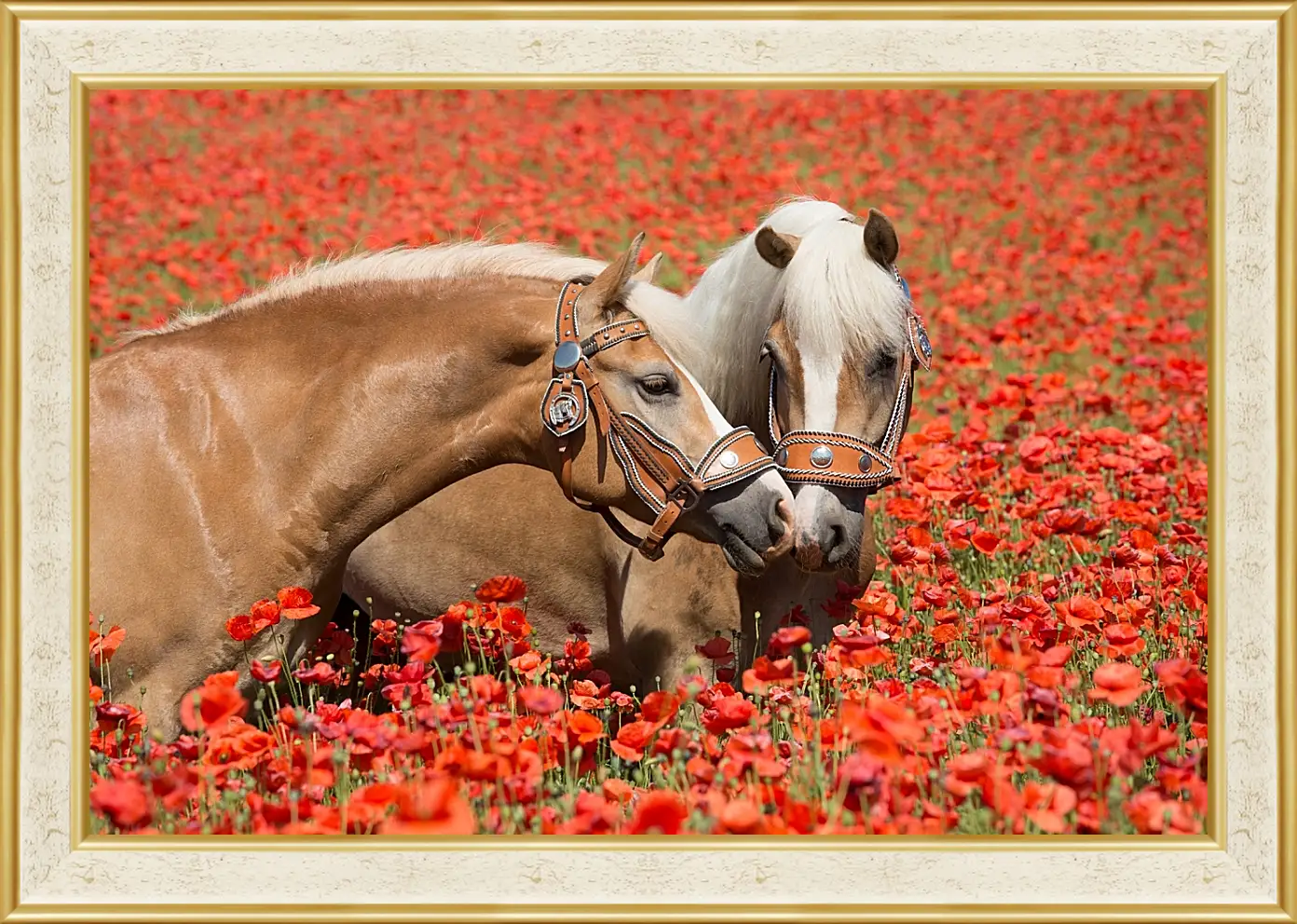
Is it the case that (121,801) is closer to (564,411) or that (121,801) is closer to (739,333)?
(564,411)

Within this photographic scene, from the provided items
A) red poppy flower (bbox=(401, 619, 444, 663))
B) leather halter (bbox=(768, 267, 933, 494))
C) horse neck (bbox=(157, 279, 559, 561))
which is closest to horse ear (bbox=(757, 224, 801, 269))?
leather halter (bbox=(768, 267, 933, 494))

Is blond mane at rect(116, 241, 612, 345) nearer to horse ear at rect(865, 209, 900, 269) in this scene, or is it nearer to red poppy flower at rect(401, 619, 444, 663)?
horse ear at rect(865, 209, 900, 269)

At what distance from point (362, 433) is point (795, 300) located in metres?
1.39

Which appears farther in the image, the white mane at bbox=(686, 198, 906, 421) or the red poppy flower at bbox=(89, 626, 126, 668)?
the white mane at bbox=(686, 198, 906, 421)

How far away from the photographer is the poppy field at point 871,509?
3.35m

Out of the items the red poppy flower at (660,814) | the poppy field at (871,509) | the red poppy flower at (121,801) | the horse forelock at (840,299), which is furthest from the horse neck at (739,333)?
the red poppy flower at (121,801)

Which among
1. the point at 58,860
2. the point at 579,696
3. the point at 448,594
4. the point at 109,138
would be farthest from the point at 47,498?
the point at 109,138

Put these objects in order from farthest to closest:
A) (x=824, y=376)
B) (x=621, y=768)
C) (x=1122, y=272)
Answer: (x=1122, y=272), (x=621, y=768), (x=824, y=376)

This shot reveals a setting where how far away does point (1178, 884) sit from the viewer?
3.47 meters

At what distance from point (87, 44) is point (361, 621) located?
2.52 metres

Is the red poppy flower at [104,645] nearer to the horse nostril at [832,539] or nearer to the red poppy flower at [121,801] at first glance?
the red poppy flower at [121,801]

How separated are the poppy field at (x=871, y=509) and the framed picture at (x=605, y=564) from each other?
0.10 feet

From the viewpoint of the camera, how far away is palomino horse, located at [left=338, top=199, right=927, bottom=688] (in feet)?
14.2

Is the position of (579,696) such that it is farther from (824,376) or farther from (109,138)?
(109,138)
